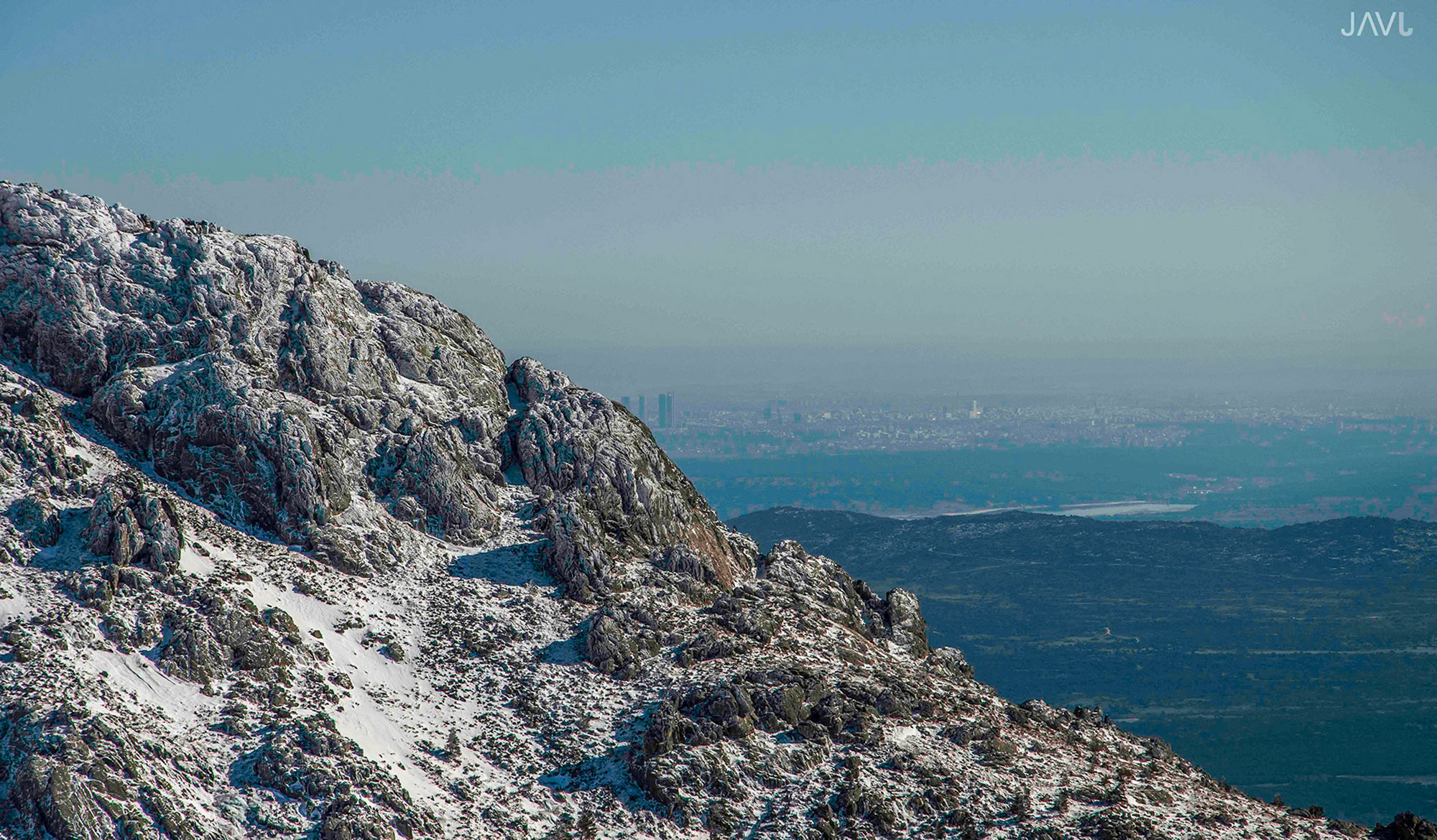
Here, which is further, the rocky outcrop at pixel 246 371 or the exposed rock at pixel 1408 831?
the rocky outcrop at pixel 246 371

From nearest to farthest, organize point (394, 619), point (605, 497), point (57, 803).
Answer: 1. point (57, 803)
2. point (394, 619)
3. point (605, 497)

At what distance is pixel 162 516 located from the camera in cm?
7450

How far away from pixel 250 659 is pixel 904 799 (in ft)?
137

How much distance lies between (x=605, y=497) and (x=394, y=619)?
22.6 metres

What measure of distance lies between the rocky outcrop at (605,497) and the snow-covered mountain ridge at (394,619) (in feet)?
0.85

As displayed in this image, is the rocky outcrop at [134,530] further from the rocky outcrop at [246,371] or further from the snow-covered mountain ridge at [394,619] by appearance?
the rocky outcrop at [246,371]

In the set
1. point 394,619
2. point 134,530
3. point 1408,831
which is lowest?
point 1408,831

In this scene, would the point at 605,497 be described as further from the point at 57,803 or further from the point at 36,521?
the point at 57,803

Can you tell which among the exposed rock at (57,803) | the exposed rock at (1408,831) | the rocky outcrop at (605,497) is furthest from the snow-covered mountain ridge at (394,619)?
the exposed rock at (1408,831)

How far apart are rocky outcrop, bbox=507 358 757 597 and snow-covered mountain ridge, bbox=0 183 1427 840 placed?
259 mm

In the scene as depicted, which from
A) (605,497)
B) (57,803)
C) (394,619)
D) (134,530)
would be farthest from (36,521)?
(605,497)

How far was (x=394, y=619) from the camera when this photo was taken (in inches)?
3132

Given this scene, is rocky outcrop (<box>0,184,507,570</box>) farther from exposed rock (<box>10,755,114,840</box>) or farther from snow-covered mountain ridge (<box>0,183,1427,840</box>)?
exposed rock (<box>10,755,114,840</box>)

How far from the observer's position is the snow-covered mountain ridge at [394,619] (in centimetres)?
6322
